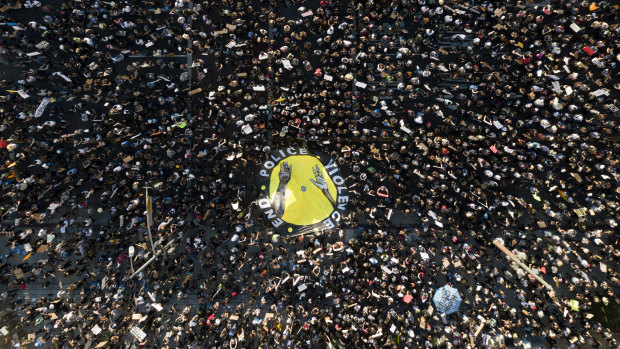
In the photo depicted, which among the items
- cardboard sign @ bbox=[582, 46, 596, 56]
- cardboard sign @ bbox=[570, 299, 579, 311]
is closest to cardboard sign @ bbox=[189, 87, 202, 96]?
cardboard sign @ bbox=[582, 46, 596, 56]

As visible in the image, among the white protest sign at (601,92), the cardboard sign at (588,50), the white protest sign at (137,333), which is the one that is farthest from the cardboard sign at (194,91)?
the white protest sign at (601,92)

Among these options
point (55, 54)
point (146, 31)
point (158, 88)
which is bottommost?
point (158, 88)

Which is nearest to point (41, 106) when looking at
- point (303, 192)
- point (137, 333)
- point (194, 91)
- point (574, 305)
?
point (194, 91)

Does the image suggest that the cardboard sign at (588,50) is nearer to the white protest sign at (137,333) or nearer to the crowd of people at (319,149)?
the crowd of people at (319,149)

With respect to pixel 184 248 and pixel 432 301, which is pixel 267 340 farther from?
pixel 432 301

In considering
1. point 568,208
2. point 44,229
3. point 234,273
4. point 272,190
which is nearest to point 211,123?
point 272,190

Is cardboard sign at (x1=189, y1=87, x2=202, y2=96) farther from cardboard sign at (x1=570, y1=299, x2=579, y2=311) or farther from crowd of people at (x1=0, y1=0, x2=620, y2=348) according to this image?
cardboard sign at (x1=570, y1=299, x2=579, y2=311)
